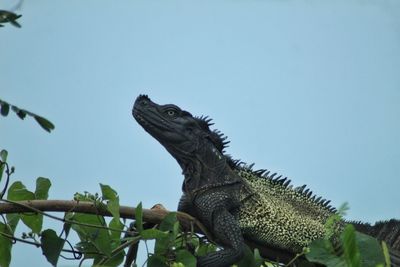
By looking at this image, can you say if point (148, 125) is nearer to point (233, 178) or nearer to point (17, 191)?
point (233, 178)

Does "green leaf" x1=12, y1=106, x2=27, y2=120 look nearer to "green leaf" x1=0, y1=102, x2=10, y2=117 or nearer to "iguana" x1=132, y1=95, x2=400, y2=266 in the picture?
"green leaf" x1=0, y1=102, x2=10, y2=117

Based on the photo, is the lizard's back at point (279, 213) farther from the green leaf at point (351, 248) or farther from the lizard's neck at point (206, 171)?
the green leaf at point (351, 248)

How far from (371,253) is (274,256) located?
58.4 inches

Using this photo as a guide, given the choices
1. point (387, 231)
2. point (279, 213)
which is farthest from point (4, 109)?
point (387, 231)

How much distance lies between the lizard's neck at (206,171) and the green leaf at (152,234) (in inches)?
37.2

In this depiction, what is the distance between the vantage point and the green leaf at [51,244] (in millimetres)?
3418

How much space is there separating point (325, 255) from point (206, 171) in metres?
1.82

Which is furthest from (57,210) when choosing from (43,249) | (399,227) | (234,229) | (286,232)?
(399,227)

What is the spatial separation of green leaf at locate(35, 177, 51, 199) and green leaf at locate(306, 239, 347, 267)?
4.39ft

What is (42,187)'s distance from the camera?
3.76 metres

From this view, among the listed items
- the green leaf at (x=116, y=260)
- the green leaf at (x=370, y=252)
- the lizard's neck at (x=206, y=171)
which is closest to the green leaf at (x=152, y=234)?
the green leaf at (x=116, y=260)

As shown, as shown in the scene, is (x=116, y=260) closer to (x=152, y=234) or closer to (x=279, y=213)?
(x=152, y=234)

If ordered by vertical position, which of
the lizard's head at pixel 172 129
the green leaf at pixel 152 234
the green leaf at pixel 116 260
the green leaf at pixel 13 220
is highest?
the lizard's head at pixel 172 129

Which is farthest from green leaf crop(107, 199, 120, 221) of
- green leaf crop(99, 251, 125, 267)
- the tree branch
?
green leaf crop(99, 251, 125, 267)
